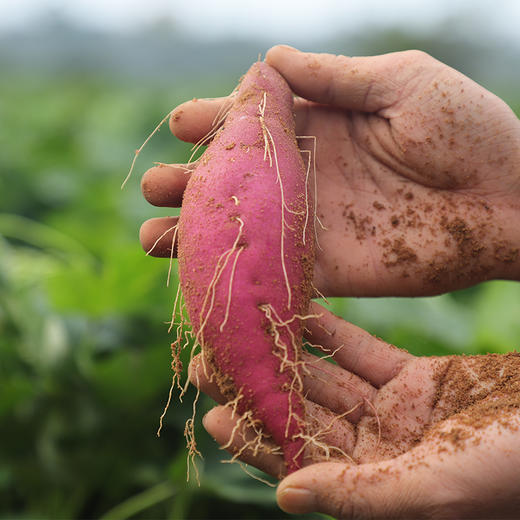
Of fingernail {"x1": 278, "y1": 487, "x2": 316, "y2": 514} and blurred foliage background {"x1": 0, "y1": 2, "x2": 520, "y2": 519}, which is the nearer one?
fingernail {"x1": 278, "y1": 487, "x2": 316, "y2": 514}

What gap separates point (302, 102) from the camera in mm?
1833

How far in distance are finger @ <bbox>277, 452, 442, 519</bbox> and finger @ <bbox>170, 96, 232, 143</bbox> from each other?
3.26 feet

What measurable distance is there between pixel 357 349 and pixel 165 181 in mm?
686

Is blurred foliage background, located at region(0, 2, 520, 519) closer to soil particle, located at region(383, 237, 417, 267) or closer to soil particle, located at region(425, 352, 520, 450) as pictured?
soil particle, located at region(383, 237, 417, 267)

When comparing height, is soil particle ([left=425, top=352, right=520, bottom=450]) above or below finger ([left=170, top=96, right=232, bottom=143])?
below

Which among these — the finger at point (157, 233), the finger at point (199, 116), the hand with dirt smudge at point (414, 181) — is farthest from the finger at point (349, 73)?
the finger at point (157, 233)

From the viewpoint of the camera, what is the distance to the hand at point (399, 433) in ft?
3.43

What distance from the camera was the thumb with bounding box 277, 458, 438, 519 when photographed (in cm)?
104

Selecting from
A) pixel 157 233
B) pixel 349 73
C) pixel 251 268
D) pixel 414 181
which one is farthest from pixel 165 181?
pixel 414 181

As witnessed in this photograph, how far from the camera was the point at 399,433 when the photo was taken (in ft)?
4.33

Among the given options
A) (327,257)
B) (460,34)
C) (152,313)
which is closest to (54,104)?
(152,313)

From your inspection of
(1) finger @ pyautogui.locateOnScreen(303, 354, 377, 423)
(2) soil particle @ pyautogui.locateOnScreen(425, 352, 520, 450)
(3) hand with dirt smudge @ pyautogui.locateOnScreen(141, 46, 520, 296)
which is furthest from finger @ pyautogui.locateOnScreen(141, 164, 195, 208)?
(2) soil particle @ pyautogui.locateOnScreen(425, 352, 520, 450)

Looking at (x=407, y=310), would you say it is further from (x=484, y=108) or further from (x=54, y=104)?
(x=54, y=104)

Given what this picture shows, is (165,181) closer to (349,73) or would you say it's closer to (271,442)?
(349,73)
